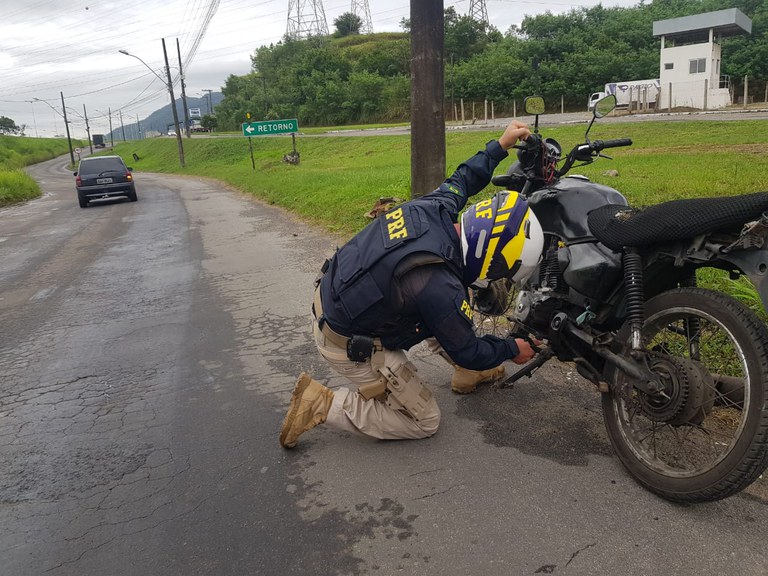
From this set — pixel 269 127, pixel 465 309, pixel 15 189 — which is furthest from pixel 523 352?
pixel 15 189

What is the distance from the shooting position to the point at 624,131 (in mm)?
19031

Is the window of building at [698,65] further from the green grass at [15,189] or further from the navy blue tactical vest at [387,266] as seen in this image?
the navy blue tactical vest at [387,266]

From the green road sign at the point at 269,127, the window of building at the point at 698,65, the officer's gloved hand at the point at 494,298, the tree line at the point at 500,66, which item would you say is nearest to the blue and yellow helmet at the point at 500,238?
the officer's gloved hand at the point at 494,298

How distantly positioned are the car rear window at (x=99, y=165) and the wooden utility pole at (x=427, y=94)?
13.2m

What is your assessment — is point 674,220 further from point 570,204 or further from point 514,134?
point 514,134

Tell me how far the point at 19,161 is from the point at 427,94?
63.1 m

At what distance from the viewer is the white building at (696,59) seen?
32.4 m

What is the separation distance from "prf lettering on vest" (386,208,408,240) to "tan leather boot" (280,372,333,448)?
0.95 m

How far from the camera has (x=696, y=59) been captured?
110ft

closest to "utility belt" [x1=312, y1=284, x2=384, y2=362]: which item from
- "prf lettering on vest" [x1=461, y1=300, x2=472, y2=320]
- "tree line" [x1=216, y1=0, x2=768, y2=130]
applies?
"prf lettering on vest" [x1=461, y1=300, x2=472, y2=320]

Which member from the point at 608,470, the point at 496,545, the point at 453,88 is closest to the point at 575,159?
the point at 608,470

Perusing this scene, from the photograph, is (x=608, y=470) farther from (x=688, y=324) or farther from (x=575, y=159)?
(x=575, y=159)

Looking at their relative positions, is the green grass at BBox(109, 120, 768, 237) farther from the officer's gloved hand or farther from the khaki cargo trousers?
the khaki cargo trousers

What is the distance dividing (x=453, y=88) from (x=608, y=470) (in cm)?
4620
